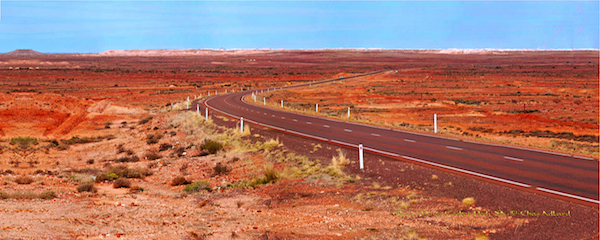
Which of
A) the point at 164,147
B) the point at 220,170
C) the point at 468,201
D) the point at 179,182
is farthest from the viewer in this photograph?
the point at 164,147

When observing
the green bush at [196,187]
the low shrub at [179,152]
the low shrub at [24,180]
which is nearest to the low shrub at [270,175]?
the green bush at [196,187]

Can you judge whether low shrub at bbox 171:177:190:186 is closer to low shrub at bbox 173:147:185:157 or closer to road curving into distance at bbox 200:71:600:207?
low shrub at bbox 173:147:185:157

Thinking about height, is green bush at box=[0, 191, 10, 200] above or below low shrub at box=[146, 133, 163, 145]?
above

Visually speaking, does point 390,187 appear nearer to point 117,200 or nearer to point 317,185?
point 317,185

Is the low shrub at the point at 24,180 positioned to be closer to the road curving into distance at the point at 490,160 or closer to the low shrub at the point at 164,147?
the low shrub at the point at 164,147

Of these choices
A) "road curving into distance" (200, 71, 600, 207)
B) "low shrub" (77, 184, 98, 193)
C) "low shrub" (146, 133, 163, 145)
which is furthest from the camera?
"low shrub" (146, 133, 163, 145)

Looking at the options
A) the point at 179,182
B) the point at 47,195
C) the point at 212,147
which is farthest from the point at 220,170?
the point at 47,195

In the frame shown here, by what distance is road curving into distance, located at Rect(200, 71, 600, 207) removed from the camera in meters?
11.6

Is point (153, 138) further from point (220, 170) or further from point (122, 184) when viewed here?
point (122, 184)

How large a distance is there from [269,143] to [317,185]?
6.82 m

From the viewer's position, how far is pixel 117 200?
11.8 meters

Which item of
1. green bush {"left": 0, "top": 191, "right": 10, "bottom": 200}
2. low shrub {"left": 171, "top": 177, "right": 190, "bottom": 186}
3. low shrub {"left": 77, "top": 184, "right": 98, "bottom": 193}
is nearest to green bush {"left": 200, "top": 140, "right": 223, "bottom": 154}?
low shrub {"left": 171, "top": 177, "right": 190, "bottom": 186}

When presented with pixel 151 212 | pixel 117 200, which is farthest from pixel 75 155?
pixel 151 212

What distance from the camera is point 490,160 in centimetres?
1545
